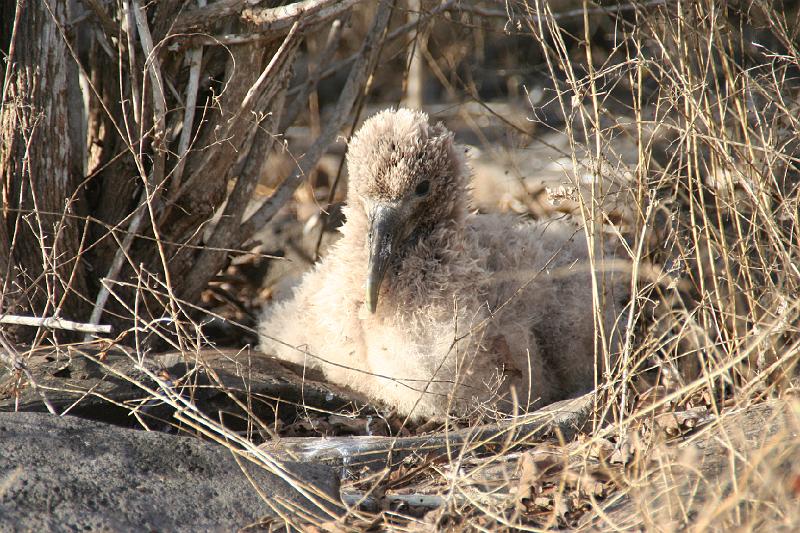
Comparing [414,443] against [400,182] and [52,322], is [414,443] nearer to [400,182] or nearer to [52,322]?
[400,182]

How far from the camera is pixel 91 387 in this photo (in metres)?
3.50

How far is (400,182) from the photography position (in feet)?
11.7

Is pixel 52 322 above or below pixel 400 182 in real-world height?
below

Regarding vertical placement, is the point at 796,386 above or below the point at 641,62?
below

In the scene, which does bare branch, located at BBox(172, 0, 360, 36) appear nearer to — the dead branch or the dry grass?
the dry grass

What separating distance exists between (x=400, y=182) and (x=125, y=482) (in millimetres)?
1648

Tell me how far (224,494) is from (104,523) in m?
0.39

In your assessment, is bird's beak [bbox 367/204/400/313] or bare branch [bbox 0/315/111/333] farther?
bird's beak [bbox 367/204/400/313]

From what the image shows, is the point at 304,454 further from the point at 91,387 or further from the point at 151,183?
the point at 151,183

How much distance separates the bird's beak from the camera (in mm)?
3535

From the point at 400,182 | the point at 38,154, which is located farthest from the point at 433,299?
the point at 38,154

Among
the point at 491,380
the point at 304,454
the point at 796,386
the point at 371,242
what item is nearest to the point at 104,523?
the point at 304,454

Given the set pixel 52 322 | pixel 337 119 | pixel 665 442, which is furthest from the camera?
pixel 337 119

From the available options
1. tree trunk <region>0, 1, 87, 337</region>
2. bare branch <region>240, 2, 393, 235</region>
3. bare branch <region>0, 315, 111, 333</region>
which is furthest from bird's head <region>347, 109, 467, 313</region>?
tree trunk <region>0, 1, 87, 337</region>
